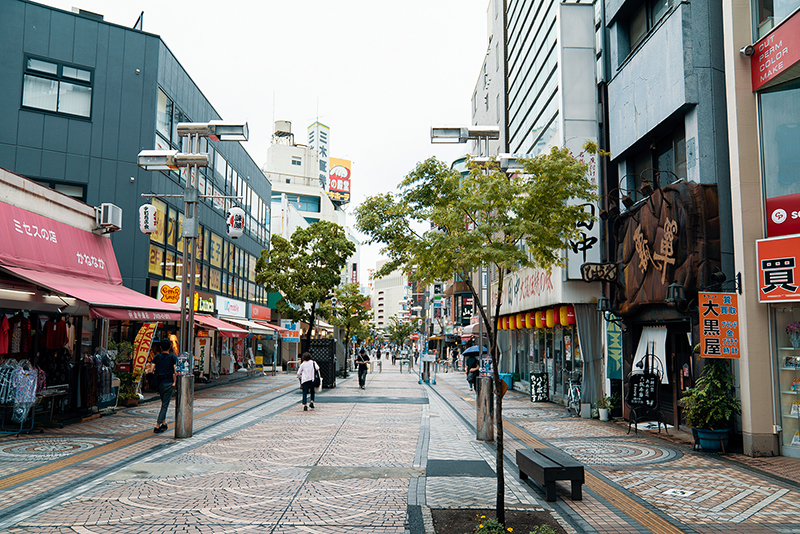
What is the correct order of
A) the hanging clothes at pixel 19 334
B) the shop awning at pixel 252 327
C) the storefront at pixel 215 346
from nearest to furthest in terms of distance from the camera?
the hanging clothes at pixel 19 334
the storefront at pixel 215 346
the shop awning at pixel 252 327

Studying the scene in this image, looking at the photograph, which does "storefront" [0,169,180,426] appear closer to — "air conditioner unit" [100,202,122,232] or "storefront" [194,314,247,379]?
"air conditioner unit" [100,202,122,232]

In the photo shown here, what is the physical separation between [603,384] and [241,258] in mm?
26678

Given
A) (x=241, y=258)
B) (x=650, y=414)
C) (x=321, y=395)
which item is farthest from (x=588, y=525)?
(x=241, y=258)

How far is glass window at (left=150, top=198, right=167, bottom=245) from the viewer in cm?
2402

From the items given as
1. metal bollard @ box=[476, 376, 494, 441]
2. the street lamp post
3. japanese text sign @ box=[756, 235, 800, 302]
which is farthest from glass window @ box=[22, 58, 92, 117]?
japanese text sign @ box=[756, 235, 800, 302]

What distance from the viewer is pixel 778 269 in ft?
33.4

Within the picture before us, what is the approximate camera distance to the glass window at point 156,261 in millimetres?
23672

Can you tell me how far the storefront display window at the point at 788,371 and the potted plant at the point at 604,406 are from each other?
535cm

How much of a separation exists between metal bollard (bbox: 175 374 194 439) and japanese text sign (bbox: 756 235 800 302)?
36.2ft

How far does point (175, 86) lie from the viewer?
25844 millimetres

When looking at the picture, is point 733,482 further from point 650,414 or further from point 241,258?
point 241,258

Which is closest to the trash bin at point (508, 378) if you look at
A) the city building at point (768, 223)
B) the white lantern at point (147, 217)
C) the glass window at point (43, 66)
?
the white lantern at point (147, 217)

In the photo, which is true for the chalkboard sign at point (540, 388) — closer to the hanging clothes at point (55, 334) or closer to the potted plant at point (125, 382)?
the potted plant at point (125, 382)

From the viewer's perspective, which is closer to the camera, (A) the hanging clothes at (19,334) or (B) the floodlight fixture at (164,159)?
(B) the floodlight fixture at (164,159)
